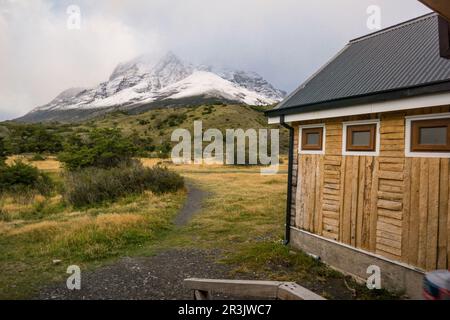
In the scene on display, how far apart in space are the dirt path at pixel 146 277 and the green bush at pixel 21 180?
46.7 ft

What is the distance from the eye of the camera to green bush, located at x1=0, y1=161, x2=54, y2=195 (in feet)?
64.5

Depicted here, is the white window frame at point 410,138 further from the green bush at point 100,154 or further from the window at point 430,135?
the green bush at point 100,154

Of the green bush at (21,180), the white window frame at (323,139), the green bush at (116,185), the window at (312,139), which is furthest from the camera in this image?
the green bush at (21,180)

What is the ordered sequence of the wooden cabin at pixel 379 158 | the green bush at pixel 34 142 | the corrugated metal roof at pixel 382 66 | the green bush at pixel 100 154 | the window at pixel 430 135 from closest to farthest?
1. the window at pixel 430 135
2. the wooden cabin at pixel 379 158
3. the corrugated metal roof at pixel 382 66
4. the green bush at pixel 100 154
5. the green bush at pixel 34 142

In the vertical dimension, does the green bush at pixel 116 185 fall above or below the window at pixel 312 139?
below

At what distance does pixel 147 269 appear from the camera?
25.7ft

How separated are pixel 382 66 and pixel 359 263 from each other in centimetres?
403

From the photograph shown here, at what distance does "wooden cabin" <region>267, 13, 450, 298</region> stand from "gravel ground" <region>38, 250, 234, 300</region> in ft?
8.07

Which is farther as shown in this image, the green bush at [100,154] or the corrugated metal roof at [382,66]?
the green bush at [100,154]

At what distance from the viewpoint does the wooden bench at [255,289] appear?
10.3ft

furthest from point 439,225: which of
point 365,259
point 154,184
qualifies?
point 154,184

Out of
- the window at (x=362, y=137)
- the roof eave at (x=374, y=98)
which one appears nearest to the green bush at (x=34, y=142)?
the roof eave at (x=374, y=98)

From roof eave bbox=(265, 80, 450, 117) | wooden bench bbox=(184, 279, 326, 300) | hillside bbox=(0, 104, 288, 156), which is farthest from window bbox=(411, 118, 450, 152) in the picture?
hillside bbox=(0, 104, 288, 156)
